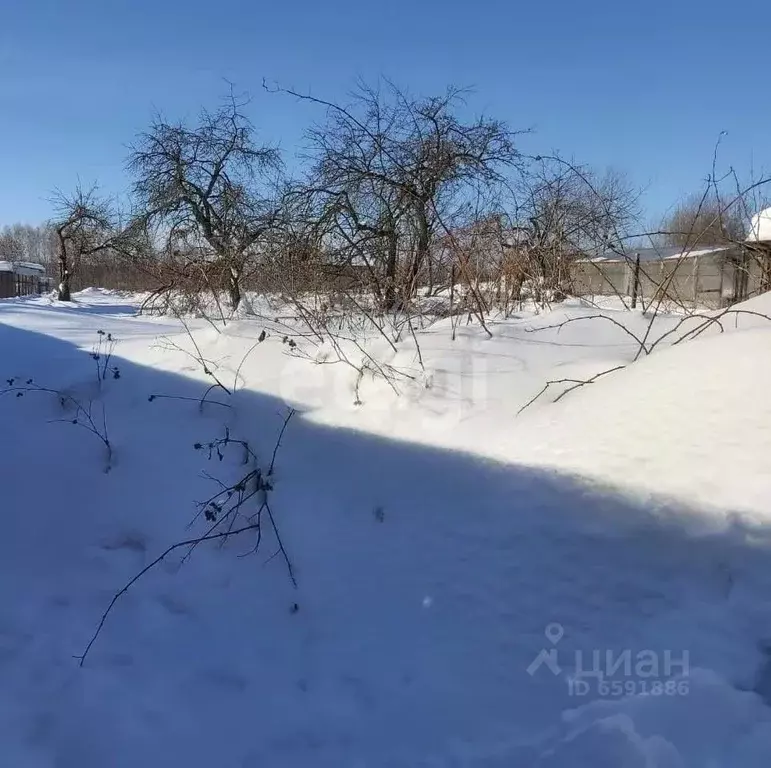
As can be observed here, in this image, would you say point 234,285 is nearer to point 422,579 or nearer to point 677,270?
point 677,270

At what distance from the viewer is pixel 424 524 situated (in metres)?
2.18

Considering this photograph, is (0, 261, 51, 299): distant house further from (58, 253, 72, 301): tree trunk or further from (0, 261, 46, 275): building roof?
(58, 253, 72, 301): tree trunk

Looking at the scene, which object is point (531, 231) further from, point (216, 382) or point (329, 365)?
point (216, 382)

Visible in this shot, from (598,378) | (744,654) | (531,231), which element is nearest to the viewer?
(744,654)

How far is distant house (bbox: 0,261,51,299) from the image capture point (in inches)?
937

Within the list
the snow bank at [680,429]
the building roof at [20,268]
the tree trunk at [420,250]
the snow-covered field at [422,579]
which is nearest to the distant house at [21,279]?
the building roof at [20,268]

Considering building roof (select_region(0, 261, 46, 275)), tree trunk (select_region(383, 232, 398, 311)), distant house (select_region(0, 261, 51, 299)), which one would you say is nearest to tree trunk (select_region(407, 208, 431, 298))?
tree trunk (select_region(383, 232, 398, 311))

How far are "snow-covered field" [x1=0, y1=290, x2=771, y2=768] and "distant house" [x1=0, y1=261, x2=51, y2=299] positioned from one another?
23.3 metres

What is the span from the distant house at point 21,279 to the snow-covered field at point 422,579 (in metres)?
23.3

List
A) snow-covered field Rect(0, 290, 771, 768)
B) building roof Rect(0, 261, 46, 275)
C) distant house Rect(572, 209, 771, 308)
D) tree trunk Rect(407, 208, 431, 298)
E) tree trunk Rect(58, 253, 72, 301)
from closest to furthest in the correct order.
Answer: snow-covered field Rect(0, 290, 771, 768) → distant house Rect(572, 209, 771, 308) → tree trunk Rect(407, 208, 431, 298) → tree trunk Rect(58, 253, 72, 301) → building roof Rect(0, 261, 46, 275)

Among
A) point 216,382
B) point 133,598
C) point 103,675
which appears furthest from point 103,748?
point 216,382

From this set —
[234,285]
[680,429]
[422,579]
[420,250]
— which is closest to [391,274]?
[420,250]

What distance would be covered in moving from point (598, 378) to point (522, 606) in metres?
1.40

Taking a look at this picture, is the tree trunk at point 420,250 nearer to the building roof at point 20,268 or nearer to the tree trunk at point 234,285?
the tree trunk at point 234,285
